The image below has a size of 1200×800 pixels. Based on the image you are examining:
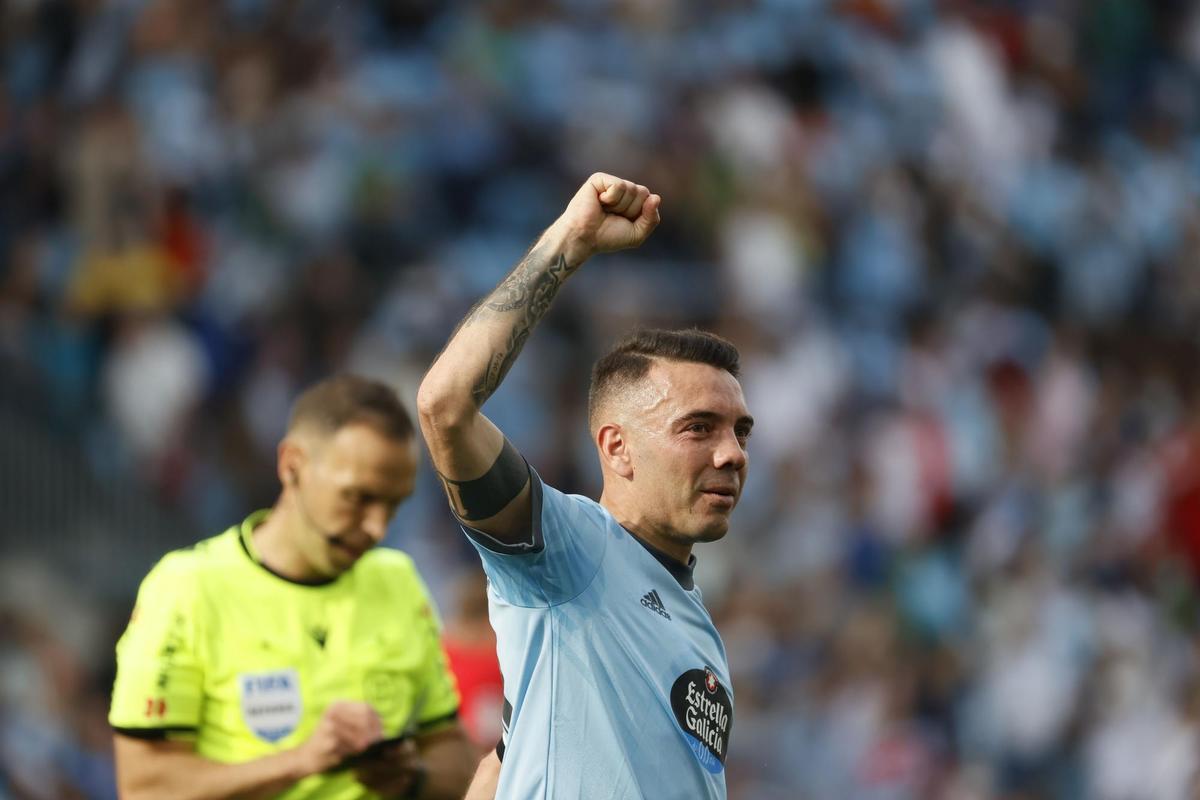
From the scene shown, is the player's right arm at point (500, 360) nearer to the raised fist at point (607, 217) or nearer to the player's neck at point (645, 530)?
the raised fist at point (607, 217)

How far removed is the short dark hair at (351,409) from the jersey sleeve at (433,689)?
64 centimetres

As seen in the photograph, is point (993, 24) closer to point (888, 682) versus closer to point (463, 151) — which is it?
point (463, 151)

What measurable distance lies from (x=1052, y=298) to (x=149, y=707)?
435 inches

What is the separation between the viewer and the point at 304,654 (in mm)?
5062

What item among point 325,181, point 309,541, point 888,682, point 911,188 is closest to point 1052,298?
point 911,188

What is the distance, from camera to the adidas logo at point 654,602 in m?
3.89

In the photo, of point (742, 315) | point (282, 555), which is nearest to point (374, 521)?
point (282, 555)

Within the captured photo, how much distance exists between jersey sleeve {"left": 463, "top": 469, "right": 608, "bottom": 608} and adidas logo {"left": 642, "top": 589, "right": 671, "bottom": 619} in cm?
16

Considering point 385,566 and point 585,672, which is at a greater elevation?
point 385,566

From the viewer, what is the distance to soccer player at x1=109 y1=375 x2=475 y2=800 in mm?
4727

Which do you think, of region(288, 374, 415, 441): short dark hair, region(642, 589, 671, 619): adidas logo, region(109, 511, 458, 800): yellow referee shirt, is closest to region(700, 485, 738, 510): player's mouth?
region(642, 589, 671, 619): adidas logo

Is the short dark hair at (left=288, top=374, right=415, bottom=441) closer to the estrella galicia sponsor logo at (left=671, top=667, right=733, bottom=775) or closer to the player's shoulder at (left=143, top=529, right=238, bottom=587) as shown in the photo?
the player's shoulder at (left=143, top=529, right=238, bottom=587)

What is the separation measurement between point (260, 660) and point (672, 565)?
4.88 ft

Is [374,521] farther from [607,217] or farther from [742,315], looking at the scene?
[742,315]
